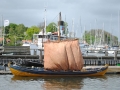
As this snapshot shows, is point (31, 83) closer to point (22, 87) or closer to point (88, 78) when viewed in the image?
point (22, 87)

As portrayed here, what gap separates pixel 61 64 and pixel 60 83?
28.1ft

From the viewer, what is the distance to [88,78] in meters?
58.4

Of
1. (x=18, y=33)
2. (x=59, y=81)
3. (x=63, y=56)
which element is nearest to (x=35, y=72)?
(x=63, y=56)

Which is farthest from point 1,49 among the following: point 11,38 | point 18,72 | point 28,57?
point 11,38

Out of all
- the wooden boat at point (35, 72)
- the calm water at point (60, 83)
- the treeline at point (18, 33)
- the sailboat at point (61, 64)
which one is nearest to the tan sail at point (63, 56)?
the sailboat at point (61, 64)

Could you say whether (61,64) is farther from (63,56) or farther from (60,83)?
(60,83)

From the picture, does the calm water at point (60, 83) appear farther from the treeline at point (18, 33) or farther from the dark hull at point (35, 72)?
the treeline at point (18, 33)

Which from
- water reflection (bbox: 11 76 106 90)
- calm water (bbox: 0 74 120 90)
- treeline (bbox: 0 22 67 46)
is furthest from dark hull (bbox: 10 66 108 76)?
treeline (bbox: 0 22 67 46)

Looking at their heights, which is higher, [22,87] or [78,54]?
[78,54]

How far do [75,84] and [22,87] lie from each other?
8.07 m

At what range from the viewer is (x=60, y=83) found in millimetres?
51719

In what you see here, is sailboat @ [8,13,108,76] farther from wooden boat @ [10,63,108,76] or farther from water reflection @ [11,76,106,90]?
water reflection @ [11,76,106,90]

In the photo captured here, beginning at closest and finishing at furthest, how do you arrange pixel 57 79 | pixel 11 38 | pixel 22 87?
pixel 22 87 < pixel 57 79 < pixel 11 38

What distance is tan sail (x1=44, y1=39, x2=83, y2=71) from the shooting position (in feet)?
197
